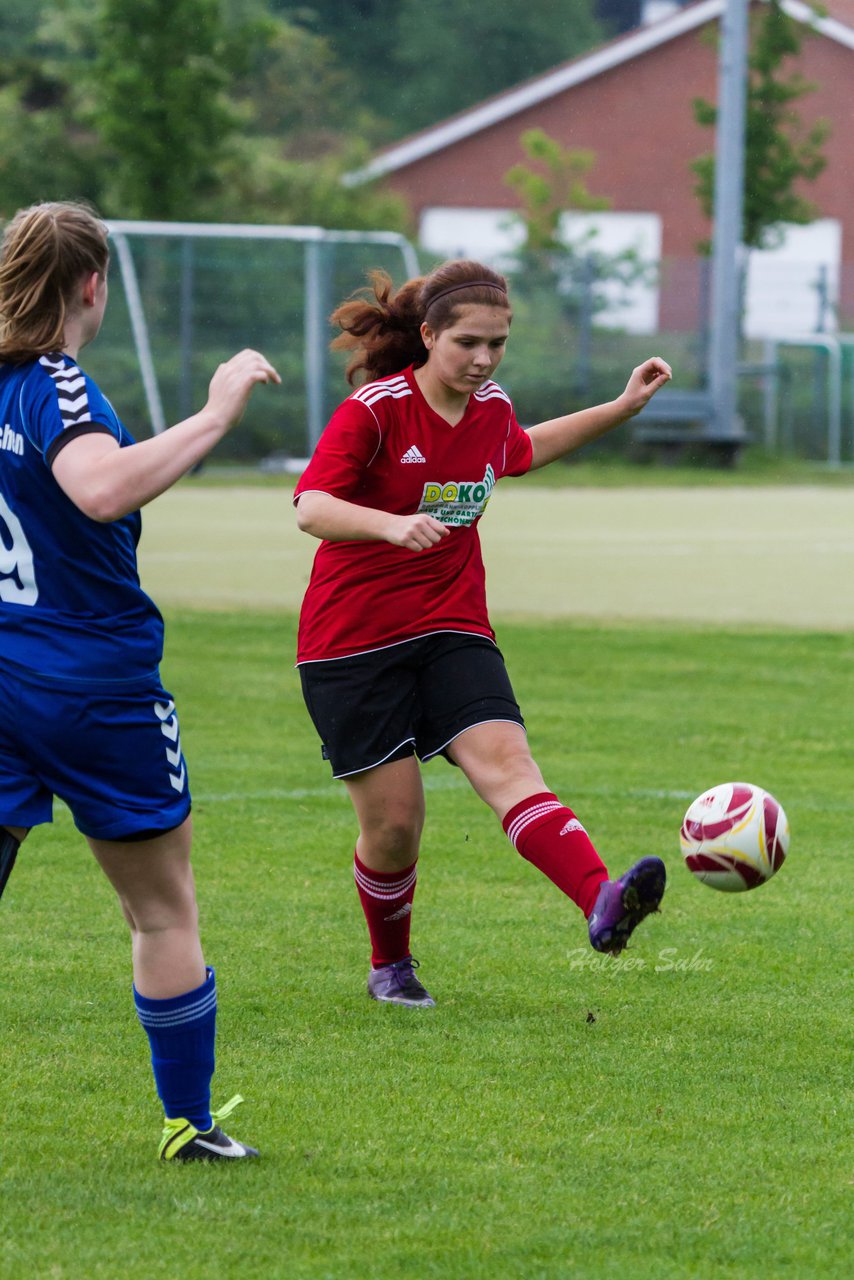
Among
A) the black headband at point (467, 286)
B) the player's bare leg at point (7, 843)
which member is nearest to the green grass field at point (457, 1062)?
the player's bare leg at point (7, 843)

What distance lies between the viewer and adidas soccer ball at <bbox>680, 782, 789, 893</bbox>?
4785 millimetres

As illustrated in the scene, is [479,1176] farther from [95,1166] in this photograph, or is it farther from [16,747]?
[16,747]

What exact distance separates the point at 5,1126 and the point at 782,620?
9509 mm

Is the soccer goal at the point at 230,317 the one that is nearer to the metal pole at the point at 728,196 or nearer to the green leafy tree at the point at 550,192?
the metal pole at the point at 728,196

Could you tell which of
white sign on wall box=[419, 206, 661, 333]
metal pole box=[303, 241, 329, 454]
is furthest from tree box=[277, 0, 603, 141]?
metal pole box=[303, 241, 329, 454]

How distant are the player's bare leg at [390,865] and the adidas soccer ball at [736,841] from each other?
70cm

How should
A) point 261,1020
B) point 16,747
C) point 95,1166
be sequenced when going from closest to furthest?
point 16,747 < point 95,1166 < point 261,1020

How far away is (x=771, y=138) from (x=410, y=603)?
96.9ft

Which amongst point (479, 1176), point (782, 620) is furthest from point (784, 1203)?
point (782, 620)

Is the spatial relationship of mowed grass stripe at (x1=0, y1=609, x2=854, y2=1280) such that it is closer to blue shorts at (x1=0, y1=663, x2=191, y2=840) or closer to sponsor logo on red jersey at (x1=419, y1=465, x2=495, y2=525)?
blue shorts at (x1=0, y1=663, x2=191, y2=840)

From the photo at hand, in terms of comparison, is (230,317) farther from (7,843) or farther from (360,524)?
(7,843)

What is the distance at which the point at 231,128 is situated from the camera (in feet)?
99.0

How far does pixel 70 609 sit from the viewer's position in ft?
11.7

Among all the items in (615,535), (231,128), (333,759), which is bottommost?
(615,535)
